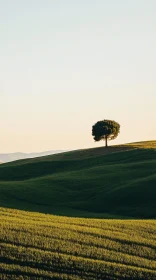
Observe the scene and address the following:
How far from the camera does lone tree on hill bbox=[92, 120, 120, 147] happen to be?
94.5m

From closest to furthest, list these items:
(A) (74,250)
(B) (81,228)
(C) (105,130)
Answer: (A) (74,250) < (B) (81,228) < (C) (105,130)

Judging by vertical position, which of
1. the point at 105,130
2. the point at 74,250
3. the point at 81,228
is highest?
the point at 105,130

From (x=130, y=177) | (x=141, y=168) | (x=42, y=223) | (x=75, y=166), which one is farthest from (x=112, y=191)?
(x=75, y=166)

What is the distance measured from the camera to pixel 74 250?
21641mm

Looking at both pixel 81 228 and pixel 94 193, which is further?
pixel 94 193

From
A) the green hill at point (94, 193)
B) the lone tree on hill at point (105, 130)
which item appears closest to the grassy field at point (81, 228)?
the green hill at point (94, 193)

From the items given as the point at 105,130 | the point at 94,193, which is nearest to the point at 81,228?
the point at 94,193

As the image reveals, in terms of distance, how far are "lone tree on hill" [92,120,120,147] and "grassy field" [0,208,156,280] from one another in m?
67.1

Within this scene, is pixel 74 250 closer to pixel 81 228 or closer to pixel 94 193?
pixel 81 228

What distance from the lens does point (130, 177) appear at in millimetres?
49438

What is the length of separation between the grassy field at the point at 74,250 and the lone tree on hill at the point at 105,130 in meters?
67.1

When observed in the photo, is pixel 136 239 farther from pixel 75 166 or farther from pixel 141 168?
pixel 75 166

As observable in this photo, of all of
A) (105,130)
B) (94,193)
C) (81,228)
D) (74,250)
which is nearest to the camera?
(74,250)

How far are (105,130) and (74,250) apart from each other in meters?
73.5
